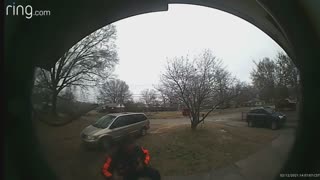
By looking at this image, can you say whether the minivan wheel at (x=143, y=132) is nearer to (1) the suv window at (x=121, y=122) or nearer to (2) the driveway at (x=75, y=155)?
(2) the driveway at (x=75, y=155)

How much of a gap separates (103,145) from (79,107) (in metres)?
0.65

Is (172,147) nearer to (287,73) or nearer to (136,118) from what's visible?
(136,118)

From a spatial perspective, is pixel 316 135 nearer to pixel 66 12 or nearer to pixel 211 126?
pixel 211 126

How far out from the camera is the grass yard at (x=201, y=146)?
426 cm

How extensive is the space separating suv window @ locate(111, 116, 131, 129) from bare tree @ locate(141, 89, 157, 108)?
403 millimetres

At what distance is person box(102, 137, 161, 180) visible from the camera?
391cm

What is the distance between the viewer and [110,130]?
4109 mm

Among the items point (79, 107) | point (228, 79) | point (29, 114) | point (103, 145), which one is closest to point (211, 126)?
point (228, 79)

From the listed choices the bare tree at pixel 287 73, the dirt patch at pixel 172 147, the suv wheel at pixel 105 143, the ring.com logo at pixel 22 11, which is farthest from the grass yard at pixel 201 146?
the ring.com logo at pixel 22 11

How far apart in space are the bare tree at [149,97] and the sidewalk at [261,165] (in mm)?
1078

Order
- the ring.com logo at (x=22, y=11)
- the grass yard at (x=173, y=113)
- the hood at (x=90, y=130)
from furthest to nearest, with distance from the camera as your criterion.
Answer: the grass yard at (x=173, y=113) < the hood at (x=90, y=130) < the ring.com logo at (x=22, y=11)

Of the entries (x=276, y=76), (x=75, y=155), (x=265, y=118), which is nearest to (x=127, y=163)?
(x=75, y=155)

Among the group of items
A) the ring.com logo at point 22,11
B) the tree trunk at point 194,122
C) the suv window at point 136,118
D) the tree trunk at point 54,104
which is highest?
the ring.com logo at point 22,11

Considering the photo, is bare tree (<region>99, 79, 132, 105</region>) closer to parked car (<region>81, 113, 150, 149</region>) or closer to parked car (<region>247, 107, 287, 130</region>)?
parked car (<region>81, 113, 150, 149</region>)
